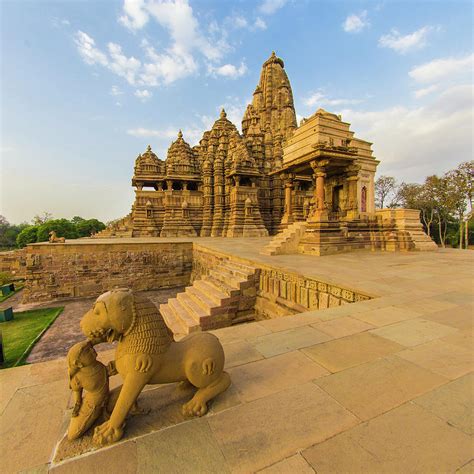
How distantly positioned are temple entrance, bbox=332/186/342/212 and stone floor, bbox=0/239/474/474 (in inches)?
411

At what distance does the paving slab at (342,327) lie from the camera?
280cm

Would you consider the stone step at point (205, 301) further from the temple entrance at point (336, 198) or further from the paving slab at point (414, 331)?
the temple entrance at point (336, 198)

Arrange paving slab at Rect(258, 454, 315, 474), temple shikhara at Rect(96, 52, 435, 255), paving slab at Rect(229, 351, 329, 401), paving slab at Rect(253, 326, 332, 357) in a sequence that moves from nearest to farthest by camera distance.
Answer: paving slab at Rect(258, 454, 315, 474) → paving slab at Rect(229, 351, 329, 401) → paving slab at Rect(253, 326, 332, 357) → temple shikhara at Rect(96, 52, 435, 255)

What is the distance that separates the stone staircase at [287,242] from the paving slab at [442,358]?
6920 mm

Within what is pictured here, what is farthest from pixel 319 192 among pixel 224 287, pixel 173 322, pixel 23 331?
pixel 23 331

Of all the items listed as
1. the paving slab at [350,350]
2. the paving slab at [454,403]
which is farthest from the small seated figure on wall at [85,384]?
the paving slab at [454,403]

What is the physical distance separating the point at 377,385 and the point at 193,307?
4655 millimetres

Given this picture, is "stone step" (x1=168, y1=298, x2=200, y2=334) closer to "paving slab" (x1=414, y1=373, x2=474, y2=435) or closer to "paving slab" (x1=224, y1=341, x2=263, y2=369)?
"paving slab" (x1=224, y1=341, x2=263, y2=369)

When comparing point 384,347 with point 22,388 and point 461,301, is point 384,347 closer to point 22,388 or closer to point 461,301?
point 461,301

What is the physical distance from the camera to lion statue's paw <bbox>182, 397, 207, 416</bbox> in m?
1.62

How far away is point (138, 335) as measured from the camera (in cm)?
164

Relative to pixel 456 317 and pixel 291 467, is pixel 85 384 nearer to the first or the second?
pixel 291 467

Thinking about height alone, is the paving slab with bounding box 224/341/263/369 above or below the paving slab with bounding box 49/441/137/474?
above

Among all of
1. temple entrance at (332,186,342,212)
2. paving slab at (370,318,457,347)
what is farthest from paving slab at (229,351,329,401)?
temple entrance at (332,186,342,212)
